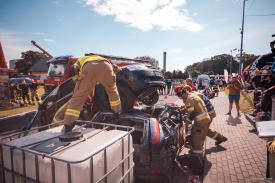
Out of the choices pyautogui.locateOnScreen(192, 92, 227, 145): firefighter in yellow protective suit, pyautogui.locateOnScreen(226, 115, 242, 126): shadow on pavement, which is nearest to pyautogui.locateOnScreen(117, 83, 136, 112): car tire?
pyautogui.locateOnScreen(192, 92, 227, 145): firefighter in yellow protective suit

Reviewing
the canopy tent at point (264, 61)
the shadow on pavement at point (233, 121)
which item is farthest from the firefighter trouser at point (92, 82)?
the canopy tent at point (264, 61)

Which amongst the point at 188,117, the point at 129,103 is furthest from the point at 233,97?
the point at 129,103

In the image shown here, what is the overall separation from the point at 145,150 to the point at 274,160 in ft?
5.48

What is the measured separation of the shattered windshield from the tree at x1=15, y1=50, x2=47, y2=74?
60.2 meters

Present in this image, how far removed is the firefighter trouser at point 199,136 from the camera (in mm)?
4172

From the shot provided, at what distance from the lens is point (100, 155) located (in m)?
1.61

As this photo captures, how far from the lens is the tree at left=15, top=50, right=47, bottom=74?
60531mm

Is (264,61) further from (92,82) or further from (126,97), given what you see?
(92,82)

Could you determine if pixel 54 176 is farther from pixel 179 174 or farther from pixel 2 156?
pixel 179 174

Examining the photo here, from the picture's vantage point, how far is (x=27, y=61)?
6125 centimetres

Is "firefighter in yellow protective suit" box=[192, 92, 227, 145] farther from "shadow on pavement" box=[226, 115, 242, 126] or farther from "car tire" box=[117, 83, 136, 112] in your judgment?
"shadow on pavement" box=[226, 115, 242, 126]

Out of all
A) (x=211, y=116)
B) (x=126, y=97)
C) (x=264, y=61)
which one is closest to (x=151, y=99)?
(x=126, y=97)

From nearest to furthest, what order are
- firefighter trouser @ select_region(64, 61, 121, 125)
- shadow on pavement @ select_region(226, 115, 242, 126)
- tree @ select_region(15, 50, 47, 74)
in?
firefighter trouser @ select_region(64, 61, 121, 125) → shadow on pavement @ select_region(226, 115, 242, 126) → tree @ select_region(15, 50, 47, 74)

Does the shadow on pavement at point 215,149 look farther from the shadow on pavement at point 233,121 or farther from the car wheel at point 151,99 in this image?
the shadow on pavement at point 233,121
